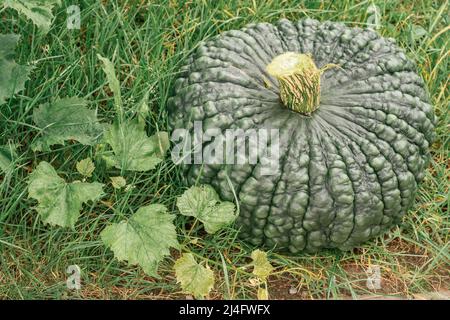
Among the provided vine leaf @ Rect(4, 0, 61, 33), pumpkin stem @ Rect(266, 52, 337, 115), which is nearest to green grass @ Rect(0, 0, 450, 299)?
vine leaf @ Rect(4, 0, 61, 33)

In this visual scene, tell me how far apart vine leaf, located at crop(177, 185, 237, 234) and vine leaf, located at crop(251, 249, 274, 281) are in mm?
157

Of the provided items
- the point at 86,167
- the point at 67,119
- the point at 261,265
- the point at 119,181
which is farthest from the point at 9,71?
the point at 261,265

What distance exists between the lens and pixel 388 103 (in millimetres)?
2908

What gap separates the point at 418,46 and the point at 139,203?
1.55m

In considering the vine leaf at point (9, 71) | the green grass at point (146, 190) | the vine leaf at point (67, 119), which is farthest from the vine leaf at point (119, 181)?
the vine leaf at point (9, 71)

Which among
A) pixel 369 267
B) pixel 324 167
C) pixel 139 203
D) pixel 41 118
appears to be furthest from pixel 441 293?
pixel 41 118

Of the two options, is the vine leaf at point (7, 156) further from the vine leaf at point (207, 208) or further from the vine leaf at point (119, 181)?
the vine leaf at point (207, 208)

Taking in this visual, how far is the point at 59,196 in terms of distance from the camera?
2.76 meters

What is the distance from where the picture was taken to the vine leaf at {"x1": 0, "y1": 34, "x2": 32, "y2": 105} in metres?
2.87

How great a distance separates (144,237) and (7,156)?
0.63 metres

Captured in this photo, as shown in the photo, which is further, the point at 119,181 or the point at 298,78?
the point at 119,181

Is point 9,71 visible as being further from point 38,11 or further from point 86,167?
point 86,167

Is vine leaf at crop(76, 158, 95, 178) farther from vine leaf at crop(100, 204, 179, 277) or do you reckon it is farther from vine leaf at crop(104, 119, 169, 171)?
vine leaf at crop(100, 204, 179, 277)

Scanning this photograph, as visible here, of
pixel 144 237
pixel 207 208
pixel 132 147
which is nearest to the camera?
pixel 144 237
